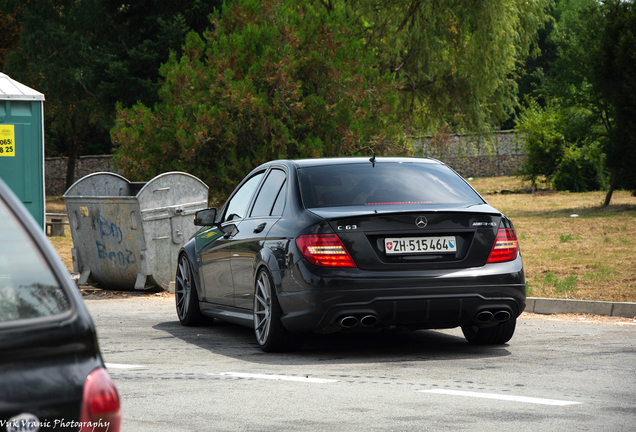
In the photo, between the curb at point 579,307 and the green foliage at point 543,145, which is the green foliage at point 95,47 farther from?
the curb at point 579,307

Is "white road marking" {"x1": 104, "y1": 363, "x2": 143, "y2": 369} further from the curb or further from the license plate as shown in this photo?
the curb

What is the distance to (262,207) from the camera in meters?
7.98

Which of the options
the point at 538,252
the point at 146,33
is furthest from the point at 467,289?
the point at 146,33

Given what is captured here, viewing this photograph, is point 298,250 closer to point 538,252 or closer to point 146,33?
point 538,252

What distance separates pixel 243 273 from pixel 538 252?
398 inches

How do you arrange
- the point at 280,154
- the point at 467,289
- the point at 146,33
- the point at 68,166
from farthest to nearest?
the point at 68,166 < the point at 146,33 < the point at 280,154 < the point at 467,289

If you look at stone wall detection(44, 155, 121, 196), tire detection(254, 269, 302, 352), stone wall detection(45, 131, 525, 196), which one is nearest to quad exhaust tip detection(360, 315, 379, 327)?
tire detection(254, 269, 302, 352)

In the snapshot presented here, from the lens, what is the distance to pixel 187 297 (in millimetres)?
9328

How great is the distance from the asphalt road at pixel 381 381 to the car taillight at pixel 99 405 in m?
2.43

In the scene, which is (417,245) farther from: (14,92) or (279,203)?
(14,92)

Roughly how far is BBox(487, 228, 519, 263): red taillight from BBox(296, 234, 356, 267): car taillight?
1127mm

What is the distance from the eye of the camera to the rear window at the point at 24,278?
232 cm

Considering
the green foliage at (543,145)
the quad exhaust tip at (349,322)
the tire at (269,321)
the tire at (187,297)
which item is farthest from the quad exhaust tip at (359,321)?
the green foliage at (543,145)

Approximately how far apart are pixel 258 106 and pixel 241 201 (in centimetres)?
1039
